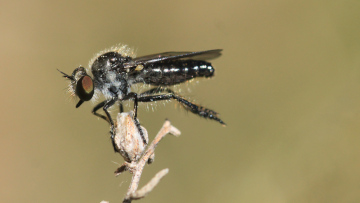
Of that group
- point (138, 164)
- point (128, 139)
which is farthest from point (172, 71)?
point (138, 164)

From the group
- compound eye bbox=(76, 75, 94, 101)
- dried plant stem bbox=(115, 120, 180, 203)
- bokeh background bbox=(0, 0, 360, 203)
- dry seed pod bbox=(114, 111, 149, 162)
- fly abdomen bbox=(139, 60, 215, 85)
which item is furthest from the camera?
bokeh background bbox=(0, 0, 360, 203)

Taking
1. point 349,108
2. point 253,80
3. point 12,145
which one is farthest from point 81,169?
point 349,108

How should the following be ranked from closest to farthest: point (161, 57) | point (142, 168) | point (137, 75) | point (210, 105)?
point (142, 168) < point (161, 57) < point (137, 75) < point (210, 105)

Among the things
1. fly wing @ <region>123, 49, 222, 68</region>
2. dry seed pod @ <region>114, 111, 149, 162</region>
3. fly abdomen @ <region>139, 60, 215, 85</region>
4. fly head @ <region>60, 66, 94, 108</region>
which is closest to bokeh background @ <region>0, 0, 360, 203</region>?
fly abdomen @ <region>139, 60, 215, 85</region>

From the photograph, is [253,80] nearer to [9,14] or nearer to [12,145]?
[12,145]

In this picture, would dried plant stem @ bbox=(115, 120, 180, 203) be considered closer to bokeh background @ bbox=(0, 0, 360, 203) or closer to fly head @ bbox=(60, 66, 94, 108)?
fly head @ bbox=(60, 66, 94, 108)

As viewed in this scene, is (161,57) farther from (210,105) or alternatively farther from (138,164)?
(210,105)

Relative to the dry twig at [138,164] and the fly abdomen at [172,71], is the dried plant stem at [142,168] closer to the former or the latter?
the dry twig at [138,164]

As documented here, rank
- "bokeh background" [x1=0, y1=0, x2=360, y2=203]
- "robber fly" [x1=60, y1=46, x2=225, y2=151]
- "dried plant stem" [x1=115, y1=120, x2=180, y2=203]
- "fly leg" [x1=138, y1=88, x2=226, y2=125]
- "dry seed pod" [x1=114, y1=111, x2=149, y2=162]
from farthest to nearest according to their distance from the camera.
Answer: "bokeh background" [x1=0, y1=0, x2=360, y2=203], "fly leg" [x1=138, y1=88, x2=226, y2=125], "robber fly" [x1=60, y1=46, x2=225, y2=151], "dry seed pod" [x1=114, y1=111, x2=149, y2=162], "dried plant stem" [x1=115, y1=120, x2=180, y2=203]
